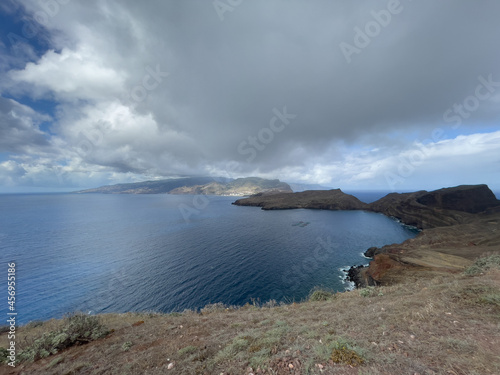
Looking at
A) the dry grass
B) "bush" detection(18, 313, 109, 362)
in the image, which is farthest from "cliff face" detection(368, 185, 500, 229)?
"bush" detection(18, 313, 109, 362)

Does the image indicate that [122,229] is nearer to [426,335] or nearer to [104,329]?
[104,329]

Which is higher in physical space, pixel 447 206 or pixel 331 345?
pixel 447 206

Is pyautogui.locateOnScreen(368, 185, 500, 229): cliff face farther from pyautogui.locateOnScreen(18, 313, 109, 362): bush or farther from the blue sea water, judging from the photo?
pyautogui.locateOnScreen(18, 313, 109, 362): bush

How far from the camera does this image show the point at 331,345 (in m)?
6.32

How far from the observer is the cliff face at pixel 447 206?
7883 cm

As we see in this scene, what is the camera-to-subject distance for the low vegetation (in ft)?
17.7

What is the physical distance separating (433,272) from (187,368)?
33.0 metres

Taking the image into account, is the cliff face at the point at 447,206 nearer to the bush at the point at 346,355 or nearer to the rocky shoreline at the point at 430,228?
the rocky shoreline at the point at 430,228

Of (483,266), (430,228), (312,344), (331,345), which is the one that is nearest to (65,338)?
(312,344)

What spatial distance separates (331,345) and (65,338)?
12.5m

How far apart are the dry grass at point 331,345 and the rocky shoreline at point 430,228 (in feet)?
73.4

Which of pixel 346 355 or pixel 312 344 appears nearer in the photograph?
pixel 346 355

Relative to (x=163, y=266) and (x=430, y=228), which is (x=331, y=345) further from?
(x=430, y=228)

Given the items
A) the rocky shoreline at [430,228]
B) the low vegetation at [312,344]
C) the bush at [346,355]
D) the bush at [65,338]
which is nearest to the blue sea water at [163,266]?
the rocky shoreline at [430,228]
